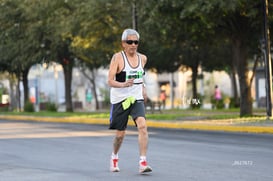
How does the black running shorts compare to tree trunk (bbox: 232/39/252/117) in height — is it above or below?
below

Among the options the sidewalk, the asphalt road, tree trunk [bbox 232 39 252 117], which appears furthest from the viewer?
tree trunk [bbox 232 39 252 117]

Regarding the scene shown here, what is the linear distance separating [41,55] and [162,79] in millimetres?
49105

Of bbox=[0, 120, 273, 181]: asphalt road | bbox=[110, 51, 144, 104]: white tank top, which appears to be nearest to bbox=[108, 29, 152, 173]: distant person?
bbox=[110, 51, 144, 104]: white tank top

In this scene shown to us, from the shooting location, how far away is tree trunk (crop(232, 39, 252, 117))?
25.0 m

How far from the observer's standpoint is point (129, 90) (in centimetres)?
888

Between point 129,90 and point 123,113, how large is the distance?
1.07 ft

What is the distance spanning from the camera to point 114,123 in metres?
8.98

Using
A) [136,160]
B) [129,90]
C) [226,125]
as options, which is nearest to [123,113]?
[129,90]

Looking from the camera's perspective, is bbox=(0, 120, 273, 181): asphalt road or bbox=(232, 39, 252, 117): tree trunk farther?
bbox=(232, 39, 252, 117): tree trunk

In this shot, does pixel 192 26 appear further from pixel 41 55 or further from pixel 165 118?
pixel 41 55

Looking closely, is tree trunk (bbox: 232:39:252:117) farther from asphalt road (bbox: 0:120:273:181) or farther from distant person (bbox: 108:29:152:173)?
distant person (bbox: 108:29:152:173)

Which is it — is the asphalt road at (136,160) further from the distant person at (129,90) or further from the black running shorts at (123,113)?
the black running shorts at (123,113)

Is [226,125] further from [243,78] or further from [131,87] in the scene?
[131,87]

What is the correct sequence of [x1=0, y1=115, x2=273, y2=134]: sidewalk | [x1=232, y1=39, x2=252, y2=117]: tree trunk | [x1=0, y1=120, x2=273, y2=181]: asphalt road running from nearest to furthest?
[x1=0, y1=120, x2=273, y2=181]: asphalt road
[x1=0, y1=115, x2=273, y2=134]: sidewalk
[x1=232, y1=39, x2=252, y2=117]: tree trunk
